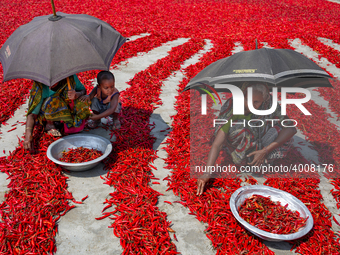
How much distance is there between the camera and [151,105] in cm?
577

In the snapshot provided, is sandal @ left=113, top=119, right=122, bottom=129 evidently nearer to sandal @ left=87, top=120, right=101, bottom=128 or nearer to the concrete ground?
the concrete ground

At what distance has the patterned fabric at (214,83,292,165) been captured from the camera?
142 inches

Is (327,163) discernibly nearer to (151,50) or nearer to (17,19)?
(151,50)

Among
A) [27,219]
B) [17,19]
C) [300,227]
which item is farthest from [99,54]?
[17,19]

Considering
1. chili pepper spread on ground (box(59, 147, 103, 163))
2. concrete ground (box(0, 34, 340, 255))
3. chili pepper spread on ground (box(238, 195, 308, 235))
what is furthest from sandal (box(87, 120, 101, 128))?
chili pepper spread on ground (box(238, 195, 308, 235))

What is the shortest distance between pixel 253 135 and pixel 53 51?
283 centimetres

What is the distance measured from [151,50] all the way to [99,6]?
776 cm

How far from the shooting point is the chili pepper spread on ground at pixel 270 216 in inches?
112

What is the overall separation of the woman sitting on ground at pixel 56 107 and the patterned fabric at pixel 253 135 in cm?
232

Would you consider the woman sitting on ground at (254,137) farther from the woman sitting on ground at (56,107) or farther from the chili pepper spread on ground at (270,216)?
the woman sitting on ground at (56,107)

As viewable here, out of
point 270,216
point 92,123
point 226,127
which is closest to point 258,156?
point 226,127

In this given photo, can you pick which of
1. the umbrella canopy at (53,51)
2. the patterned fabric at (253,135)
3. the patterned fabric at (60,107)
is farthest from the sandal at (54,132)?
the patterned fabric at (253,135)

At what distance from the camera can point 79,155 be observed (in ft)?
12.9

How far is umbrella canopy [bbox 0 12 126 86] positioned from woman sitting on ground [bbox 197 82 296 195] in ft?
5.87
